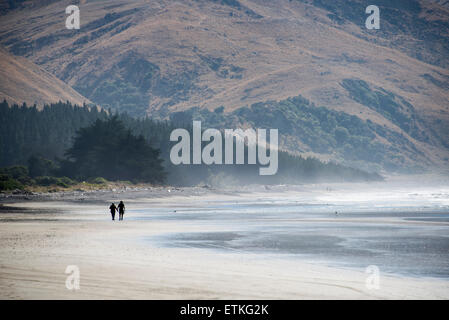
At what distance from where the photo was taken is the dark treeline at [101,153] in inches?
3893

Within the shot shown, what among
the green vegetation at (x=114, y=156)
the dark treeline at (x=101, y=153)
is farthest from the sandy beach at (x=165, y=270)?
the green vegetation at (x=114, y=156)

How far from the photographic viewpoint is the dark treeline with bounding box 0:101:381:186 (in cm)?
9888

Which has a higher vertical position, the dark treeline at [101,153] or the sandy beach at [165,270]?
the dark treeline at [101,153]

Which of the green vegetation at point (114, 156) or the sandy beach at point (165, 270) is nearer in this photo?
the sandy beach at point (165, 270)

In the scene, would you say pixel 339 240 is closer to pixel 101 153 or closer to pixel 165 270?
pixel 165 270

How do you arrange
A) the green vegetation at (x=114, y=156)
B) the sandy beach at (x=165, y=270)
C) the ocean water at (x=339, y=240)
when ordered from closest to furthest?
the sandy beach at (x=165, y=270) → the ocean water at (x=339, y=240) → the green vegetation at (x=114, y=156)

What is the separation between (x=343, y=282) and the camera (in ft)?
63.6

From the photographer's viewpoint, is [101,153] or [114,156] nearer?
[101,153]

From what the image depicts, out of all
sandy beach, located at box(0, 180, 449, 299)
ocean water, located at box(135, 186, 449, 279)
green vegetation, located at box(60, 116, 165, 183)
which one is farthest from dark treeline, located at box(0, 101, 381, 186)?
sandy beach, located at box(0, 180, 449, 299)

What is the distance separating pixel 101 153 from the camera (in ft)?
327

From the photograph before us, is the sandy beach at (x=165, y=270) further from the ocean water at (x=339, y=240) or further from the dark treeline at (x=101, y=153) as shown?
the dark treeline at (x=101, y=153)

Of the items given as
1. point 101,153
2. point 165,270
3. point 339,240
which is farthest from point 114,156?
point 165,270

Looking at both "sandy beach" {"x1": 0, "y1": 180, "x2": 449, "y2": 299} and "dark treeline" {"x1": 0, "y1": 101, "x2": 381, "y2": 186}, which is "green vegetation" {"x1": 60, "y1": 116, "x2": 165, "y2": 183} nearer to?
"dark treeline" {"x1": 0, "y1": 101, "x2": 381, "y2": 186}
